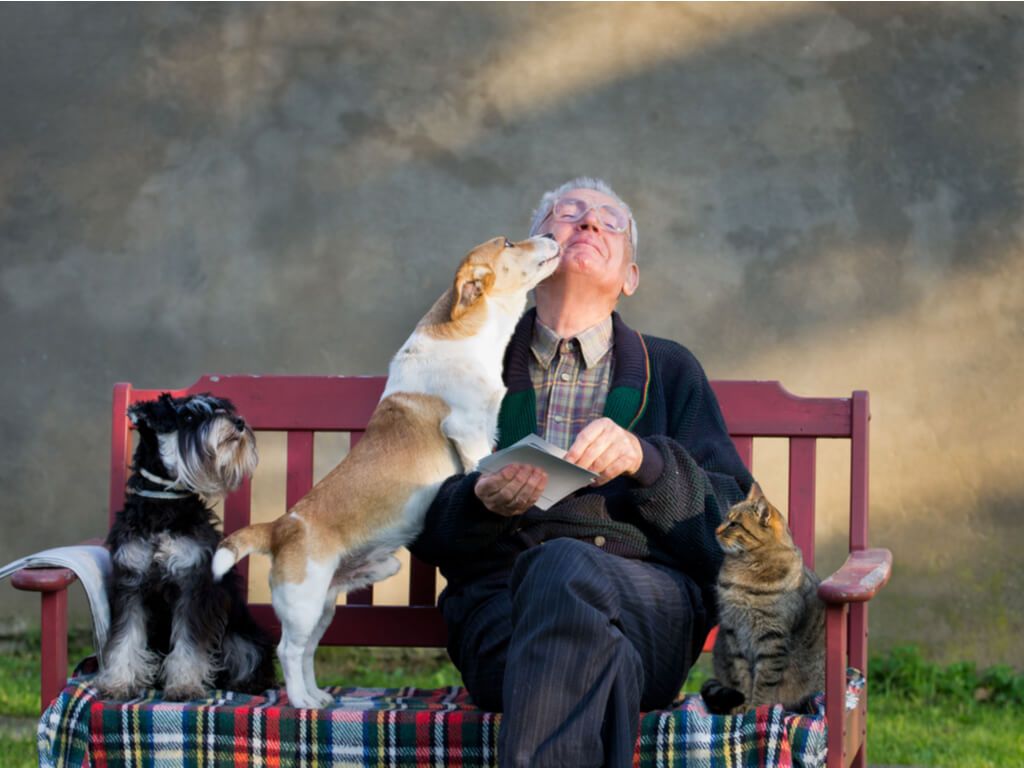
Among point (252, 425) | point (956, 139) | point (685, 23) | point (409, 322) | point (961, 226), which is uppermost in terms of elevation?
point (685, 23)

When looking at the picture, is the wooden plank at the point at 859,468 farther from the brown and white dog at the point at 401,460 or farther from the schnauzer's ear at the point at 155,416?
the schnauzer's ear at the point at 155,416

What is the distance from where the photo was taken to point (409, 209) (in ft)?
19.2

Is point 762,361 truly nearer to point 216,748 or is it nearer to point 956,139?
point 956,139

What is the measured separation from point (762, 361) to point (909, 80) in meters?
1.32

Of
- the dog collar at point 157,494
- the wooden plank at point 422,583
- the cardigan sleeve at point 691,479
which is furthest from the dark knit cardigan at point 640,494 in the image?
A: the dog collar at point 157,494

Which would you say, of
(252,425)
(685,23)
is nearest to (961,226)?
(685,23)

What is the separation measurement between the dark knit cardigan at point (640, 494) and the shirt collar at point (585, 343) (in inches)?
1.7

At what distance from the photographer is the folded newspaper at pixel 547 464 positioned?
309 centimetres

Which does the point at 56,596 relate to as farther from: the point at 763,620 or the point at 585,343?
the point at 763,620

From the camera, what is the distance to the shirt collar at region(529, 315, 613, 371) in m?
3.91

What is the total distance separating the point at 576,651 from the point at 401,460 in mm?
940

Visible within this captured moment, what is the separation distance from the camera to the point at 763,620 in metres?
3.33

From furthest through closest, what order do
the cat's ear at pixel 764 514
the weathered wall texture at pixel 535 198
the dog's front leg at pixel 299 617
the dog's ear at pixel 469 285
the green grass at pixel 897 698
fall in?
1. the weathered wall texture at pixel 535 198
2. the green grass at pixel 897 698
3. the dog's ear at pixel 469 285
4. the dog's front leg at pixel 299 617
5. the cat's ear at pixel 764 514

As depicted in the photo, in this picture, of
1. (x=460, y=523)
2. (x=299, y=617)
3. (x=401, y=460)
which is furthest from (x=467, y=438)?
(x=299, y=617)
